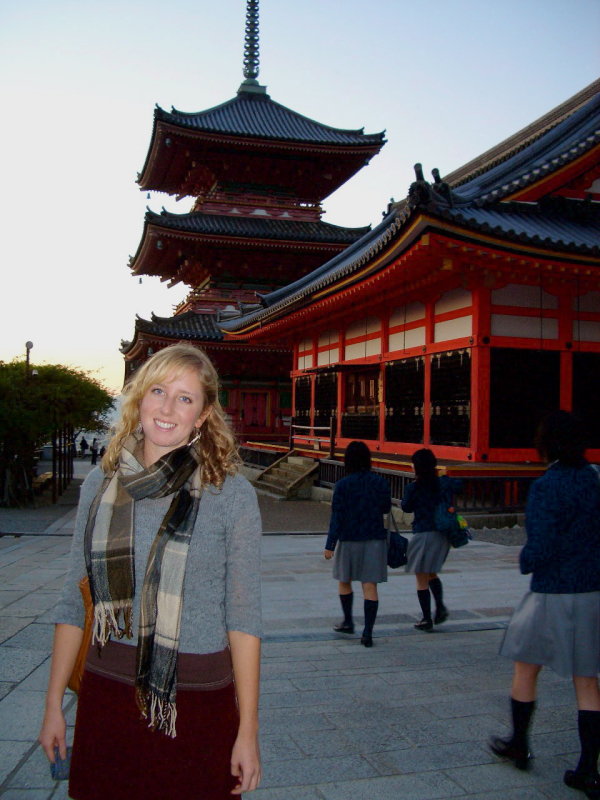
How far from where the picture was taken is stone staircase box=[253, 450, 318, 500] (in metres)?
16.3

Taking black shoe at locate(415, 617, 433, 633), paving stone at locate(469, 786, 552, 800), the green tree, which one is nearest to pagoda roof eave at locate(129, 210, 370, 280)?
the green tree

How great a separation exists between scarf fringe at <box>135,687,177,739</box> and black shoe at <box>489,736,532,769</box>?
201 cm

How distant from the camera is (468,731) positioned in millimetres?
3672

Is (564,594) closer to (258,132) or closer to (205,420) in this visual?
(205,420)

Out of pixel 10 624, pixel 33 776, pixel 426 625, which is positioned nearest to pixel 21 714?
pixel 33 776

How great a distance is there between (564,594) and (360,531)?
88.3 inches

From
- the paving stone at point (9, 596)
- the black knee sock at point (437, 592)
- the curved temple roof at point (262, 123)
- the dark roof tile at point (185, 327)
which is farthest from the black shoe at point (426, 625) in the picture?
the curved temple roof at point (262, 123)

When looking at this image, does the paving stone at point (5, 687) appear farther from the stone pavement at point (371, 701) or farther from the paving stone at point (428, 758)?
the paving stone at point (428, 758)

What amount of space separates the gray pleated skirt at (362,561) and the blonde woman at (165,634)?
3.39m

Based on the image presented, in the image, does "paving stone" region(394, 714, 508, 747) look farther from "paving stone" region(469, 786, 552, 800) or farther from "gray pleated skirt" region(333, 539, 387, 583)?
"gray pleated skirt" region(333, 539, 387, 583)

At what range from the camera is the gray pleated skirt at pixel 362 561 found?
5.32 metres

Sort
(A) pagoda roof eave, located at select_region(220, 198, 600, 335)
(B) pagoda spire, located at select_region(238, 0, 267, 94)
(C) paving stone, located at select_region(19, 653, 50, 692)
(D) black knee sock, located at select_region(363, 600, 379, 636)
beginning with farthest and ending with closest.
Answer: (B) pagoda spire, located at select_region(238, 0, 267, 94), (A) pagoda roof eave, located at select_region(220, 198, 600, 335), (D) black knee sock, located at select_region(363, 600, 379, 636), (C) paving stone, located at select_region(19, 653, 50, 692)

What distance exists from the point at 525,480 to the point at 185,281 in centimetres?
1878

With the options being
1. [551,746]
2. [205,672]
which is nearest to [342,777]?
[551,746]
